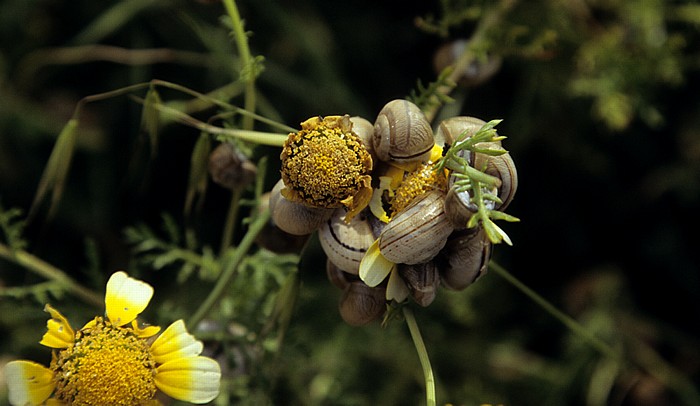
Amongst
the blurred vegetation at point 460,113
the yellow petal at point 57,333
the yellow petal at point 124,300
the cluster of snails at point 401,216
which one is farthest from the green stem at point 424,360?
the blurred vegetation at point 460,113

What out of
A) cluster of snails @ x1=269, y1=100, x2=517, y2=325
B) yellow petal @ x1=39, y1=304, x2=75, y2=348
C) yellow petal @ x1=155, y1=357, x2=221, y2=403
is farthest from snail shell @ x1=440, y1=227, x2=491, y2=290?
yellow petal @ x1=39, y1=304, x2=75, y2=348

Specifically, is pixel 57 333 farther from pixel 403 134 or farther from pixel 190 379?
pixel 403 134

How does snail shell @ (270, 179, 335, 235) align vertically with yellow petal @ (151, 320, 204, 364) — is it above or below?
above


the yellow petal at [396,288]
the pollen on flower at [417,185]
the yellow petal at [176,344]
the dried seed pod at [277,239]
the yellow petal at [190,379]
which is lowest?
the yellow petal at [190,379]

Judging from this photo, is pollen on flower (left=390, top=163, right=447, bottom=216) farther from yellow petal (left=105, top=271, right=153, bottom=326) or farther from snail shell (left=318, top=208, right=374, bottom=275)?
yellow petal (left=105, top=271, right=153, bottom=326)

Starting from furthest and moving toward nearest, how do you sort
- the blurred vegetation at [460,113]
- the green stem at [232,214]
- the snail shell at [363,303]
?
the blurred vegetation at [460,113] < the green stem at [232,214] < the snail shell at [363,303]

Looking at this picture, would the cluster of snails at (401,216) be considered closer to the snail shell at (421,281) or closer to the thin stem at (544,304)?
the snail shell at (421,281)

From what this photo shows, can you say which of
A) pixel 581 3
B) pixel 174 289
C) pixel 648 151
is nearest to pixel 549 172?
pixel 648 151
